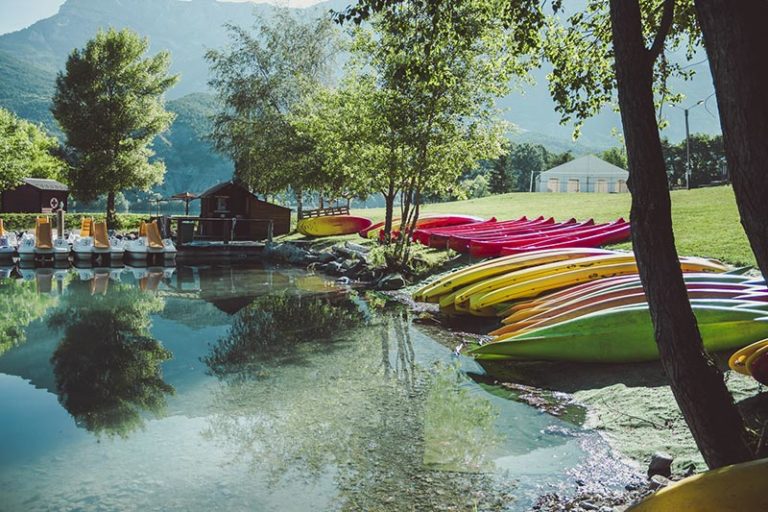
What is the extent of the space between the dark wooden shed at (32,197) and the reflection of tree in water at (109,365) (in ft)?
154

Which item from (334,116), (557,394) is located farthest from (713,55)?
(334,116)

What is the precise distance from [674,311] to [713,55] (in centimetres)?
127

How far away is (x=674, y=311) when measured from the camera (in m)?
3.12

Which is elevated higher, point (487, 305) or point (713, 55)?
point (713, 55)

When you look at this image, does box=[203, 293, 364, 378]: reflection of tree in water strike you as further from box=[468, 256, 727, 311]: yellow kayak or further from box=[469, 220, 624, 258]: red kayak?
box=[469, 220, 624, 258]: red kayak

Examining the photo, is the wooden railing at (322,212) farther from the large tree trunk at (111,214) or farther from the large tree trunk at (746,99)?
the large tree trunk at (746,99)

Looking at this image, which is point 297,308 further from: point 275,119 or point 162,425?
point 275,119

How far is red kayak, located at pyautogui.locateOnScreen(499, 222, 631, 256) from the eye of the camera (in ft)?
47.2

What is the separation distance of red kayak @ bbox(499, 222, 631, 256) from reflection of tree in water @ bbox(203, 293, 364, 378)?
4163 millimetres

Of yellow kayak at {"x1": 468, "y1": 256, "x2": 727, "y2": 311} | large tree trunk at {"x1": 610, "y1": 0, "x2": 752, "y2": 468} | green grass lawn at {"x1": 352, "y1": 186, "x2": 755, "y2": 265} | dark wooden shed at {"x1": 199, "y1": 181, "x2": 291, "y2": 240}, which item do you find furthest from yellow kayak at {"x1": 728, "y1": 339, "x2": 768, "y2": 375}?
dark wooden shed at {"x1": 199, "y1": 181, "x2": 291, "y2": 240}

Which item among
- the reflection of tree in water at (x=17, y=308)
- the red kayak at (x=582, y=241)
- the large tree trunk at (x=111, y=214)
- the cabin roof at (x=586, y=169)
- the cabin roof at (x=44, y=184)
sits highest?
the cabin roof at (x=586, y=169)

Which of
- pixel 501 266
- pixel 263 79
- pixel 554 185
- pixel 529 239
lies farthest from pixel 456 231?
pixel 554 185

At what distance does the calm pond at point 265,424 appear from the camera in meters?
4.76

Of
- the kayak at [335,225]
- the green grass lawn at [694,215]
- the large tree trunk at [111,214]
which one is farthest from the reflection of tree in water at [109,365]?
the large tree trunk at [111,214]
